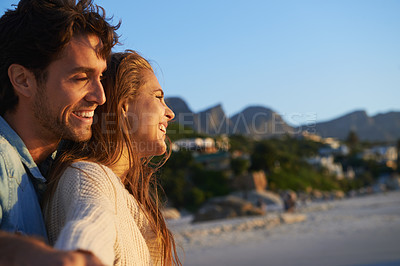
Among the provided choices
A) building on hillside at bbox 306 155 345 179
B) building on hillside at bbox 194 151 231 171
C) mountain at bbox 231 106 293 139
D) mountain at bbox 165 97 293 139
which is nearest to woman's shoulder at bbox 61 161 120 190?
mountain at bbox 165 97 293 139

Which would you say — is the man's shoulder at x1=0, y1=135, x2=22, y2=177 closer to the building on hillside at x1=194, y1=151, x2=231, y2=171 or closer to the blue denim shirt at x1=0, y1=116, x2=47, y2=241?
the blue denim shirt at x1=0, y1=116, x2=47, y2=241

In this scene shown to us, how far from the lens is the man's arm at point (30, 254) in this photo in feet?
2.49

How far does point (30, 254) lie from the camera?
77cm

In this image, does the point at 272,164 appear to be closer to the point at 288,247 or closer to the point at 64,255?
the point at 288,247

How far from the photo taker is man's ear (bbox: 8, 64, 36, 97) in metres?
1.56

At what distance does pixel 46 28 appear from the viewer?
1.50 meters

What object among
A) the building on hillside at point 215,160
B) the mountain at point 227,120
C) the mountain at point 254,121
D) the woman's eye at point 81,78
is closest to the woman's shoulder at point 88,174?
the woman's eye at point 81,78

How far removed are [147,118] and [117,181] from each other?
53 centimetres

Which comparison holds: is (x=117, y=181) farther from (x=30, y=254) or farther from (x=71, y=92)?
Answer: (x=30, y=254)

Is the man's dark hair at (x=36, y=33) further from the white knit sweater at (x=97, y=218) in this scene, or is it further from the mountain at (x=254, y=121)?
the mountain at (x=254, y=121)

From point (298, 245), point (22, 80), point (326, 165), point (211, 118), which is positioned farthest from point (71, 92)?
point (326, 165)

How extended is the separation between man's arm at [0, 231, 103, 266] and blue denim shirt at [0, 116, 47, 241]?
0.46 metres

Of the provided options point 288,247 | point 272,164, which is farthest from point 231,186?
point 288,247

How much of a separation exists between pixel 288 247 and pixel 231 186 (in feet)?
68.1
